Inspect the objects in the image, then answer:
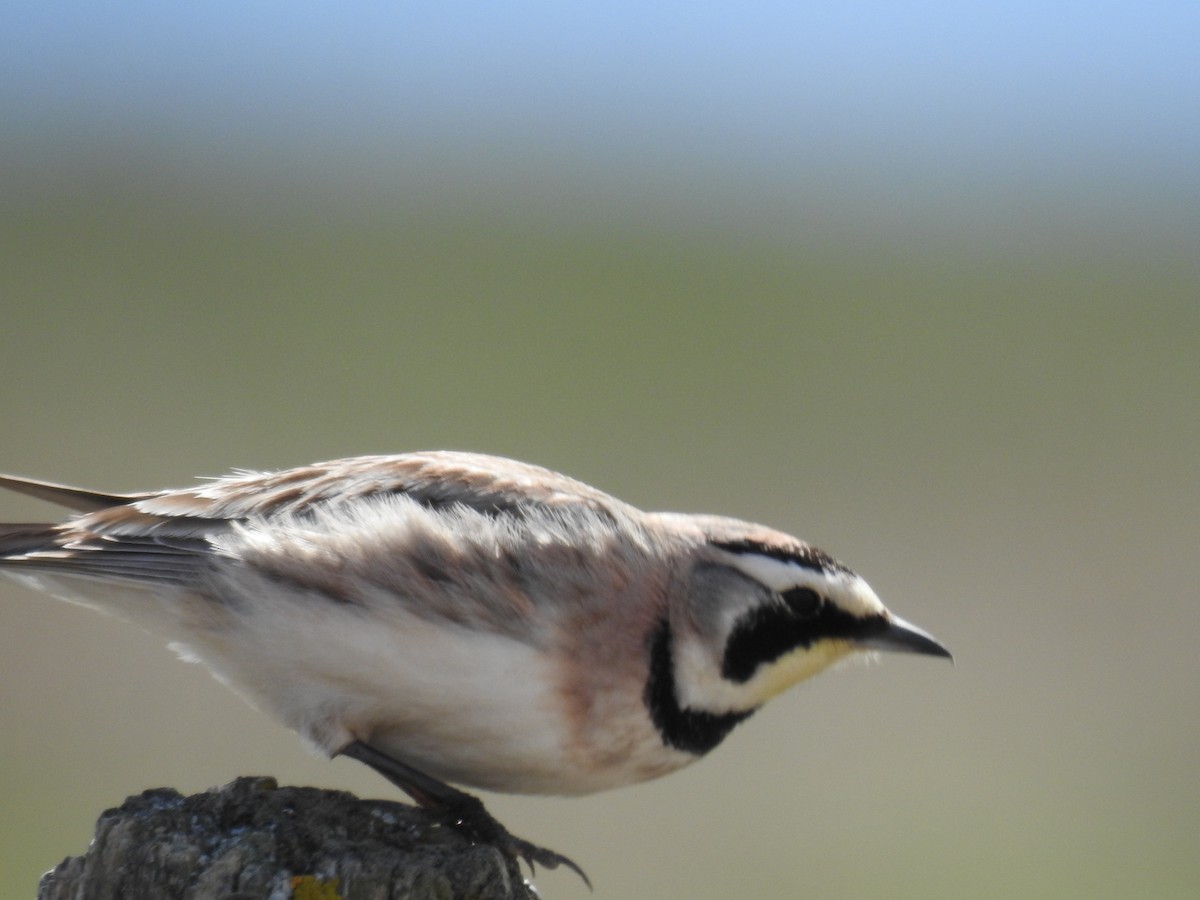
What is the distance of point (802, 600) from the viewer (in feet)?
15.4

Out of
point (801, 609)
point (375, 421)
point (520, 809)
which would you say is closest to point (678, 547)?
point (801, 609)

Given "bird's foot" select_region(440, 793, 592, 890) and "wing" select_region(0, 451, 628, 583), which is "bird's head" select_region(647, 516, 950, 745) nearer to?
"wing" select_region(0, 451, 628, 583)

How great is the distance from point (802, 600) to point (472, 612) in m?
1.06

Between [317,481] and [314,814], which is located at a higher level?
[317,481]

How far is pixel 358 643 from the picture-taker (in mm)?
4273

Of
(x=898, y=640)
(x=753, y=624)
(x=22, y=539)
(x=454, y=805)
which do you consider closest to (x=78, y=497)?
(x=22, y=539)

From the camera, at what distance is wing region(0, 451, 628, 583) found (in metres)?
4.74

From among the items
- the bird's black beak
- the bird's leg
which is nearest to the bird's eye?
the bird's black beak

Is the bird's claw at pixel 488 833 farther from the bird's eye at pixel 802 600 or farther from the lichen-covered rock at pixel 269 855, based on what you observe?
the bird's eye at pixel 802 600

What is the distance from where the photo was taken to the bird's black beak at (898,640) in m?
4.81

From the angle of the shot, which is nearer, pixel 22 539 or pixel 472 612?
pixel 472 612

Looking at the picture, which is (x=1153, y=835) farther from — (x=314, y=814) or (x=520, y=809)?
(x=314, y=814)

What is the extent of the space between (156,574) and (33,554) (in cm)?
45

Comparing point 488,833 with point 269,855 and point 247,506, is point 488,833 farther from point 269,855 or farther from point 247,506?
point 247,506
